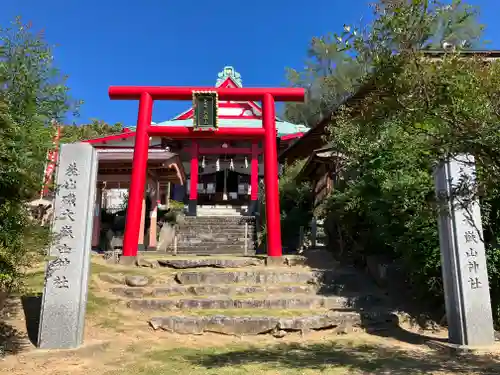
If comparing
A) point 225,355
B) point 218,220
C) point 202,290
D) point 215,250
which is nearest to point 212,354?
point 225,355

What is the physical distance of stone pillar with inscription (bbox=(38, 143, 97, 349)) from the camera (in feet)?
16.6

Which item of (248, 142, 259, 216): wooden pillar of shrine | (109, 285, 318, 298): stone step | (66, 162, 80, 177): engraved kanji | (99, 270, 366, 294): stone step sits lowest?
(109, 285, 318, 298): stone step

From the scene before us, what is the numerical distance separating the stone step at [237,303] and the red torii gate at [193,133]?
8.76 feet

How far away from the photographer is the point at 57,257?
526 centimetres

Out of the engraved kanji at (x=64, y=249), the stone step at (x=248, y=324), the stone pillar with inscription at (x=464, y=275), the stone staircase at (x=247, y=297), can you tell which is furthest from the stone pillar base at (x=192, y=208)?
the stone pillar with inscription at (x=464, y=275)

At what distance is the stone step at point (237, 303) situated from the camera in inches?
284

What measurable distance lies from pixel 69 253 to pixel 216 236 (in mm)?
9322

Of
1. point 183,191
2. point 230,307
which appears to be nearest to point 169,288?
point 230,307

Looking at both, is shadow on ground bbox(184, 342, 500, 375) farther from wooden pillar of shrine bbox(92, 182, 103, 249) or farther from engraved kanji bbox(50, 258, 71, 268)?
wooden pillar of shrine bbox(92, 182, 103, 249)

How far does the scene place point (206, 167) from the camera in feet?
76.2

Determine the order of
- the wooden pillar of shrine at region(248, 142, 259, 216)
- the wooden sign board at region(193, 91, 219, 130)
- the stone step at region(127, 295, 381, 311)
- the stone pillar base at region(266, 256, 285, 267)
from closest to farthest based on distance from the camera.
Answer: the stone step at region(127, 295, 381, 311) → the stone pillar base at region(266, 256, 285, 267) → the wooden sign board at region(193, 91, 219, 130) → the wooden pillar of shrine at region(248, 142, 259, 216)

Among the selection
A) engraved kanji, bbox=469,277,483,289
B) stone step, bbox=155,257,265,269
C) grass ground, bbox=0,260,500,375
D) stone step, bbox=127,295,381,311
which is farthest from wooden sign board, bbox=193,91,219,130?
engraved kanji, bbox=469,277,483,289

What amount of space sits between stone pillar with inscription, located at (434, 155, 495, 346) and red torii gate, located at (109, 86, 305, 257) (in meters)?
4.95

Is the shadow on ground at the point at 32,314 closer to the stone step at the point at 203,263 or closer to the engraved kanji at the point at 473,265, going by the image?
the stone step at the point at 203,263
